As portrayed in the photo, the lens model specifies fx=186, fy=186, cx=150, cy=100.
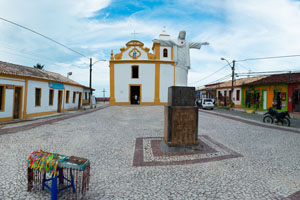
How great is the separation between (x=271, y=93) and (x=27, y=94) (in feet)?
72.0

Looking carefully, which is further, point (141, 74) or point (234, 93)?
point (234, 93)

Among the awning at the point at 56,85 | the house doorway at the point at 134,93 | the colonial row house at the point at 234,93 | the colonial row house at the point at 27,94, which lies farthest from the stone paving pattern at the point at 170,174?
the house doorway at the point at 134,93

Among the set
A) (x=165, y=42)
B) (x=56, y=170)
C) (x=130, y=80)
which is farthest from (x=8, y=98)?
(x=165, y=42)

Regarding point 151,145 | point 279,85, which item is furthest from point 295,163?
point 279,85

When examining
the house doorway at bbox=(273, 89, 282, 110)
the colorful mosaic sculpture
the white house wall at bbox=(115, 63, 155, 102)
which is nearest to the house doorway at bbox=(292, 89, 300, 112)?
the house doorway at bbox=(273, 89, 282, 110)

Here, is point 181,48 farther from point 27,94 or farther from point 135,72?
point 27,94

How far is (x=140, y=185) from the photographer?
3.36 metres

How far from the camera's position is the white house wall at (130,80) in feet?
81.3

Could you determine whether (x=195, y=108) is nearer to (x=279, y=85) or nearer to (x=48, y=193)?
(x=48, y=193)

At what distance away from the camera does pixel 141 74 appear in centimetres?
2481

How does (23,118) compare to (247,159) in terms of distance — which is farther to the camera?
(23,118)

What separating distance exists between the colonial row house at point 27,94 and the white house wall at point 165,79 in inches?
470

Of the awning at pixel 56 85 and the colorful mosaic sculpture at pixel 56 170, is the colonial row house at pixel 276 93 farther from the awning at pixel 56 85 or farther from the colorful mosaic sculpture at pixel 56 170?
the awning at pixel 56 85

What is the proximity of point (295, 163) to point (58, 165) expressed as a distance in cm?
523
